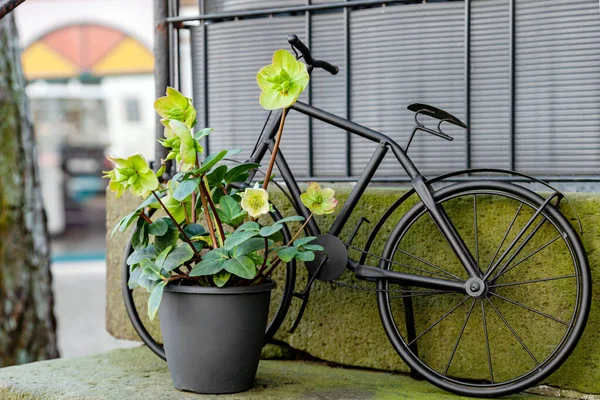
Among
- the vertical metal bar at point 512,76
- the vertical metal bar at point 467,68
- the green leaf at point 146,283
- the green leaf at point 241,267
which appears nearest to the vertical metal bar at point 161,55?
the green leaf at point 146,283

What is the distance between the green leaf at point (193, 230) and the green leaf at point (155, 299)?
0.21m

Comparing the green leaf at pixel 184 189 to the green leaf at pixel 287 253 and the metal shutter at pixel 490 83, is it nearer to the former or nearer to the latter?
the green leaf at pixel 287 253

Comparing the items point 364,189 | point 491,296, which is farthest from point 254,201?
point 491,296

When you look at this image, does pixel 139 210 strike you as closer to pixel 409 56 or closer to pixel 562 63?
pixel 409 56

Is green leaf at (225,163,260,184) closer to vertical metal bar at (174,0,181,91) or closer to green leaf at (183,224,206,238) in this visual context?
green leaf at (183,224,206,238)

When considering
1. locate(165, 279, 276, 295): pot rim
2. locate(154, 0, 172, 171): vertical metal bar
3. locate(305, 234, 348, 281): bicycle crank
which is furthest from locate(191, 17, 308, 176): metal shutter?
locate(165, 279, 276, 295): pot rim

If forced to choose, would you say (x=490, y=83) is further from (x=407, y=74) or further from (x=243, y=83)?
(x=243, y=83)

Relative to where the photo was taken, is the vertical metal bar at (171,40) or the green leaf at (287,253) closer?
the green leaf at (287,253)

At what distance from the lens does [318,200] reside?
2748mm

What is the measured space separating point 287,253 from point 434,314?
668mm

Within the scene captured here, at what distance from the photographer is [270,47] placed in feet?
11.2

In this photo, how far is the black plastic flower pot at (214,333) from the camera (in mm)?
2576


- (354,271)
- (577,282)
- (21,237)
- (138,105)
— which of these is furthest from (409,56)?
(138,105)

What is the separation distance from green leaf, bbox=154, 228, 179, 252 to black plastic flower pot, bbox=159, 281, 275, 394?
14 centimetres
